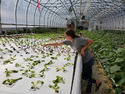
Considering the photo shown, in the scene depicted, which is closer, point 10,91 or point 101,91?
point 10,91

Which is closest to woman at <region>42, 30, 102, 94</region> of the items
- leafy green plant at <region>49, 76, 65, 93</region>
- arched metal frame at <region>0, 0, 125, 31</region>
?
leafy green plant at <region>49, 76, 65, 93</region>

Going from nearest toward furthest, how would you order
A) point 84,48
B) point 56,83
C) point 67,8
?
point 56,83 → point 84,48 → point 67,8

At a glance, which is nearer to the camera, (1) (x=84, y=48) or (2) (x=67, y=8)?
(1) (x=84, y=48)

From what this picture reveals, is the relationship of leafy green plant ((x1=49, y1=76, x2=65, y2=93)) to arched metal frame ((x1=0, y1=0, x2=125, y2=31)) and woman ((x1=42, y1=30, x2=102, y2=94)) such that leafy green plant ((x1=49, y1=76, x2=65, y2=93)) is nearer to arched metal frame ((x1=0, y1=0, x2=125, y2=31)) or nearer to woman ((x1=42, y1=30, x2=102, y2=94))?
woman ((x1=42, y1=30, x2=102, y2=94))

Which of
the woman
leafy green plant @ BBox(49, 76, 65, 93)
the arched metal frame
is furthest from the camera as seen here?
the arched metal frame

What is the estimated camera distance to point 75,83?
136cm

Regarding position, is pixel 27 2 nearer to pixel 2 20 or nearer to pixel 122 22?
pixel 2 20

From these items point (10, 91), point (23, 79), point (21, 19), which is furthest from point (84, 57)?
point (21, 19)

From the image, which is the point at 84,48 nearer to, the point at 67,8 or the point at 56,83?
the point at 56,83

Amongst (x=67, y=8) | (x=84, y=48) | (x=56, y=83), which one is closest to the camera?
(x=56, y=83)

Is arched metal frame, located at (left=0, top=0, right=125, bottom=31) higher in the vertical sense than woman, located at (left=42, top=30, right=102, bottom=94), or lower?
higher

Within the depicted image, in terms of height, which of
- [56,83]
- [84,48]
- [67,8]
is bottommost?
[56,83]

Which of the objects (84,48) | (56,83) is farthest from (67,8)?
(56,83)

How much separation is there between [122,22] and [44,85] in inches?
1019
